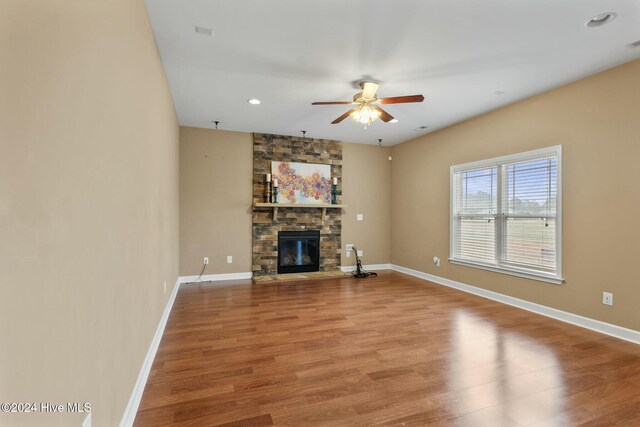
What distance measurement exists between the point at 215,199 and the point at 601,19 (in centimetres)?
518

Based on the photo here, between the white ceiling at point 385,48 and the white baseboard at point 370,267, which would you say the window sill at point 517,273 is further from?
the white ceiling at point 385,48

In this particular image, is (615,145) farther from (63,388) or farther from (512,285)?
(63,388)

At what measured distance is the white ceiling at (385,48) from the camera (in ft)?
7.39

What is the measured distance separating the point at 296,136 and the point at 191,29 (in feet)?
11.4

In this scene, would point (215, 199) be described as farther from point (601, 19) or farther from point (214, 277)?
point (601, 19)

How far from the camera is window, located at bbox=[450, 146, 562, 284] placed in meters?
3.68

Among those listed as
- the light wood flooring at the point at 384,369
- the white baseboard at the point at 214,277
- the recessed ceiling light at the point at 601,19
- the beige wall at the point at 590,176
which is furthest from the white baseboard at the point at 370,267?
the recessed ceiling light at the point at 601,19

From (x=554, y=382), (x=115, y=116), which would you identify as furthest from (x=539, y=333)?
(x=115, y=116)

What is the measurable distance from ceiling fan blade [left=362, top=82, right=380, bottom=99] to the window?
7.08 feet

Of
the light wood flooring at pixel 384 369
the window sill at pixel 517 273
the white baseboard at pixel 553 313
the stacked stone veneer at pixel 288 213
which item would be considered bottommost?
the light wood flooring at pixel 384 369

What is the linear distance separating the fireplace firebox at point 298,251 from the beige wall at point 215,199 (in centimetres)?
63

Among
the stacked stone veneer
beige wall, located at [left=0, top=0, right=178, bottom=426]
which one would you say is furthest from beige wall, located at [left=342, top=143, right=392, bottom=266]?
beige wall, located at [left=0, top=0, right=178, bottom=426]

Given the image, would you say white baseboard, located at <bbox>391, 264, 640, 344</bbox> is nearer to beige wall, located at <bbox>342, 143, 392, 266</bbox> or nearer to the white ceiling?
beige wall, located at <bbox>342, 143, 392, 266</bbox>

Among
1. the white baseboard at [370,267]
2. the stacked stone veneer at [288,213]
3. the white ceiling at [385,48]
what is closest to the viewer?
the white ceiling at [385,48]
